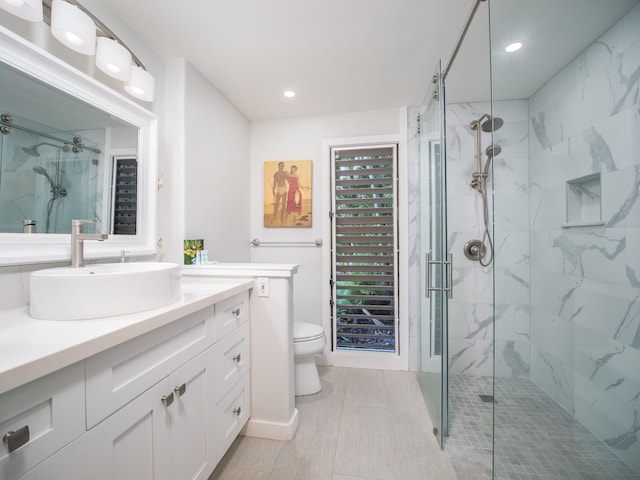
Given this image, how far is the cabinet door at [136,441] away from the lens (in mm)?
720

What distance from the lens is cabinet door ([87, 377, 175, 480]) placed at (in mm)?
720

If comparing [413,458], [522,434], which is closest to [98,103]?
[522,434]

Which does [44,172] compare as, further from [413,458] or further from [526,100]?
[413,458]

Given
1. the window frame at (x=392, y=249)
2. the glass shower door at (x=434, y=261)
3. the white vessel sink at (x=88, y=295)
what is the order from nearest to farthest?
the white vessel sink at (x=88, y=295)
the glass shower door at (x=434, y=261)
the window frame at (x=392, y=249)

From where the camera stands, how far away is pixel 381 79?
2064 mm

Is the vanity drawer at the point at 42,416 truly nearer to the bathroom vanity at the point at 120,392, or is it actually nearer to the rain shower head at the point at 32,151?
the bathroom vanity at the point at 120,392

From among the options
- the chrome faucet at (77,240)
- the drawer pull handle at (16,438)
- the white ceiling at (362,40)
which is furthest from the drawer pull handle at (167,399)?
the white ceiling at (362,40)

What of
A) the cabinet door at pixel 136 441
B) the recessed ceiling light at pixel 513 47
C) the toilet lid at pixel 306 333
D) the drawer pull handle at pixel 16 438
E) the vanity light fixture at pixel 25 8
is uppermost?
the vanity light fixture at pixel 25 8

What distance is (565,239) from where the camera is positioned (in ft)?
3.12

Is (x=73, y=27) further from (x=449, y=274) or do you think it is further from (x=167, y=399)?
(x=449, y=274)

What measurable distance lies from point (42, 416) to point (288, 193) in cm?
224

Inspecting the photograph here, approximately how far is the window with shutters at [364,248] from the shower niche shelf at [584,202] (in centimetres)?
157

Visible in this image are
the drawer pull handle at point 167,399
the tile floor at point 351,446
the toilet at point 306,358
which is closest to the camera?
the drawer pull handle at point 167,399

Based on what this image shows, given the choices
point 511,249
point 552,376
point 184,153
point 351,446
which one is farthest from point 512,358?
point 184,153
